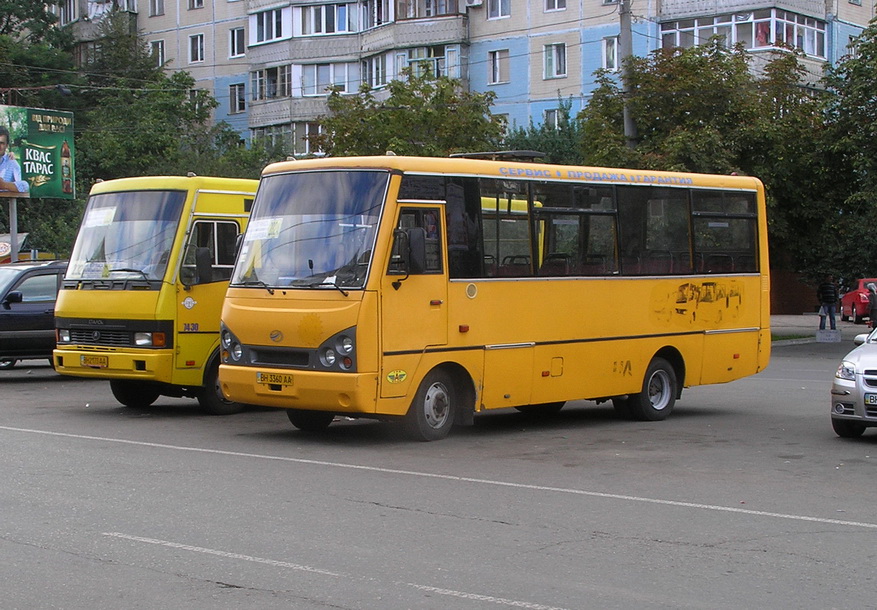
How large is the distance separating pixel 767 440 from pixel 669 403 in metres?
2.60

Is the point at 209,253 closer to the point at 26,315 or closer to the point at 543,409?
the point at 543,409

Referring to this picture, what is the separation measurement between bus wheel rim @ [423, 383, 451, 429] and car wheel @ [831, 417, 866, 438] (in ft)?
14.0

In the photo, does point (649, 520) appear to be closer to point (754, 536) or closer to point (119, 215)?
point (754, 536)

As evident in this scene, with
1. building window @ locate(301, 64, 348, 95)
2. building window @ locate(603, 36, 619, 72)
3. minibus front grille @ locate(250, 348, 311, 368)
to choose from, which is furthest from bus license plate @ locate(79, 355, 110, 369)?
building window @ locate(301, 64, 348, 95)

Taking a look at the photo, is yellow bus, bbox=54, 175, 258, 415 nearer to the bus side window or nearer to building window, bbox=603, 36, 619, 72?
the bus side window

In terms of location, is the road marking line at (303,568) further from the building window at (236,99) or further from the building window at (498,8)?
the building window at (236,99)

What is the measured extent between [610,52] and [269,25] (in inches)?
725

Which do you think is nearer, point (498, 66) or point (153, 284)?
point (153, 284)

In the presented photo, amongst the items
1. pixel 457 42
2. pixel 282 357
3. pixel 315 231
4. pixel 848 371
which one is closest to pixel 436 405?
pixel 282 357

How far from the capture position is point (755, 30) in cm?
4878

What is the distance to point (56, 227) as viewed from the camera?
172 feet

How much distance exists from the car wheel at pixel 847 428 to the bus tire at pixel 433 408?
13.9 feet

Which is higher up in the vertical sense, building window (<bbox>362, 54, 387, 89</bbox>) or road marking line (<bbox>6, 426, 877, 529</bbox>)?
building window (<bbox>362, 54, 387, 89</bbox>)

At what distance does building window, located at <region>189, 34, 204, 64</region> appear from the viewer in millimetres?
69875
